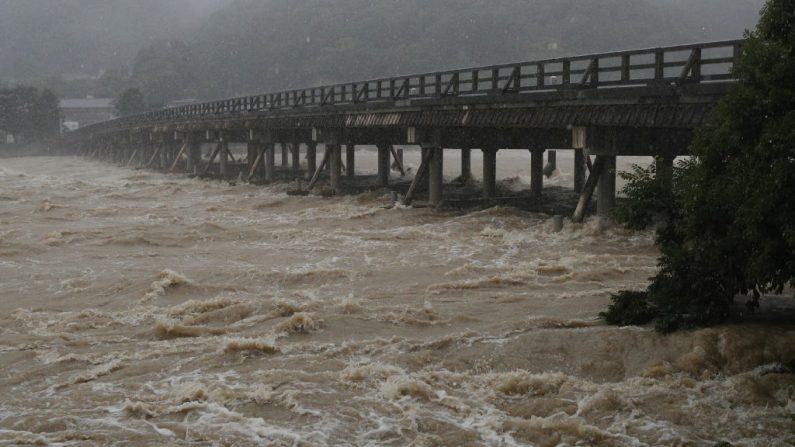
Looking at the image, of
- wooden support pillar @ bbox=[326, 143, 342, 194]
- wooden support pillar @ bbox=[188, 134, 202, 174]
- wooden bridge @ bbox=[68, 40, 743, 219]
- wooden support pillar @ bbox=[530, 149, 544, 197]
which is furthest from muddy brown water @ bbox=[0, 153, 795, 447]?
wooden support pillar @ bbox=[188, 134, 202, 174]

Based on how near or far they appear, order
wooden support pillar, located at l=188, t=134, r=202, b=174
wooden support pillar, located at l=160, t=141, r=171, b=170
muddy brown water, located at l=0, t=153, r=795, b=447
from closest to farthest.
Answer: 1. muddy brown water, located at l=0, t=153, r=795, b=447
2. wooden support pillar, located at l=188, t=134, r=202, b=174
3. wooden support pillar, located at l=160, t=141, r=171, b=170

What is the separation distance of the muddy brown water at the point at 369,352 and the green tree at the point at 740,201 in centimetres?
53

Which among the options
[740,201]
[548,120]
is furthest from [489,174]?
[740,201]

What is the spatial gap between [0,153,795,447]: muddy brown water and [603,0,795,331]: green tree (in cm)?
53

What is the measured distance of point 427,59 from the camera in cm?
12112

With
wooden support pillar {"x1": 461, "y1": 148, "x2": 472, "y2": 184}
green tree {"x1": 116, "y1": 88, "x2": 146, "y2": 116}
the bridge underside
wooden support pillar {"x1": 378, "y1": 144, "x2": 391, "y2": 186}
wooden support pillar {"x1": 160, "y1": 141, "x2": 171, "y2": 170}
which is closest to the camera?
the bridge underside

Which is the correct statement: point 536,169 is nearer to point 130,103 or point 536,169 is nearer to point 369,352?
point 369,352

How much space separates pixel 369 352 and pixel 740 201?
4.63 meters

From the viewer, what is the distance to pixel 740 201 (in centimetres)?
972

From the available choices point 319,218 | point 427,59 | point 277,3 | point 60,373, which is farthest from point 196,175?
point 277,3

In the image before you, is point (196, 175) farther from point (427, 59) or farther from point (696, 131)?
point (427, 59)

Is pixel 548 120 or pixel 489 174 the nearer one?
pixel 548 120

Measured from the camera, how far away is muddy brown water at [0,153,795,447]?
27.7 feet

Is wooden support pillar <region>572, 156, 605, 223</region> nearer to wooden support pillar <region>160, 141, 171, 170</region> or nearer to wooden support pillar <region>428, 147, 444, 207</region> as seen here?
wooden support pillar <region>428, 147, 444, 207</region>
